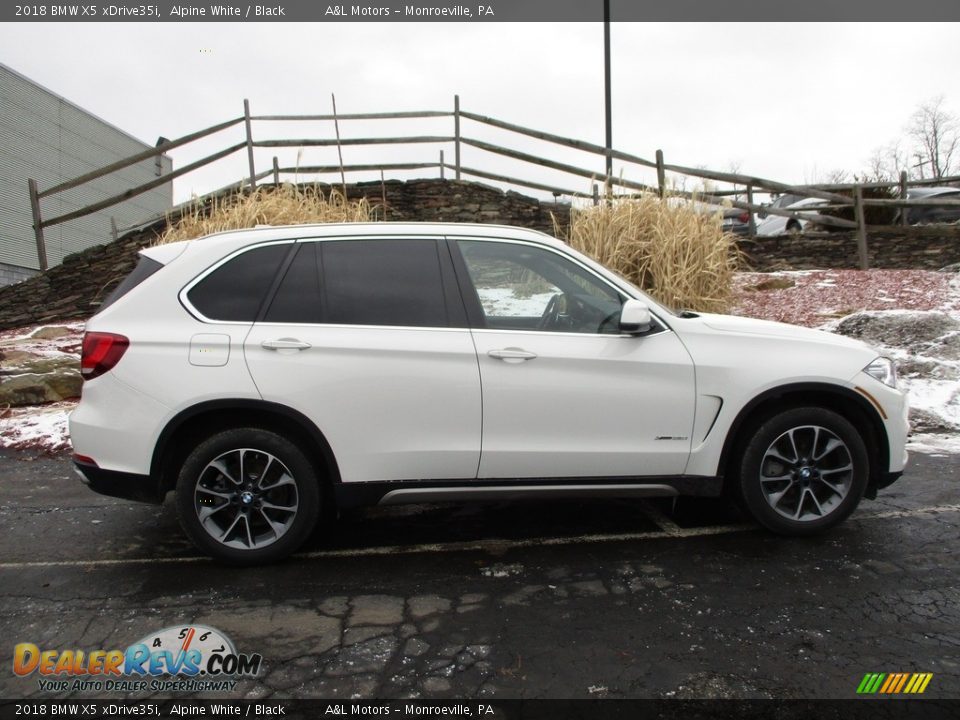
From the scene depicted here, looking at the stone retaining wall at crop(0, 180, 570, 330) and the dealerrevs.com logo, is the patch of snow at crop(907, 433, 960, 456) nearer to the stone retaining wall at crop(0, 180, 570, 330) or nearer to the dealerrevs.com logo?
the dealerrevs.com logo

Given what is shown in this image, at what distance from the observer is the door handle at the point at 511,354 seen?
11.2 ft

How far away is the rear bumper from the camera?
10.8ft

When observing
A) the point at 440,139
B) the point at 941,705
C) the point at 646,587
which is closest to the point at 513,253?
the point at 646,587

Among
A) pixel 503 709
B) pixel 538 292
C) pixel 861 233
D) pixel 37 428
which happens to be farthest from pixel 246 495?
pixel 861 233

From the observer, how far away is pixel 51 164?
72.6 feet

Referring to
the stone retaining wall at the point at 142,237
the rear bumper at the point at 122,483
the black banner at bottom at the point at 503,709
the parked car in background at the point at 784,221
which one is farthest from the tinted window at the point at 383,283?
the parked car in background at the point at 784,221

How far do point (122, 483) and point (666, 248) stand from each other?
20.9 ft

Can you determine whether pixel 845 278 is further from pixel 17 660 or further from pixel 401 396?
pixel 17 660

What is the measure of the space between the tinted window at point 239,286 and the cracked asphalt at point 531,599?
1326mm

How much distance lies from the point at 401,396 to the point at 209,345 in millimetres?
983

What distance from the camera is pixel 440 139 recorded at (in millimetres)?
11406

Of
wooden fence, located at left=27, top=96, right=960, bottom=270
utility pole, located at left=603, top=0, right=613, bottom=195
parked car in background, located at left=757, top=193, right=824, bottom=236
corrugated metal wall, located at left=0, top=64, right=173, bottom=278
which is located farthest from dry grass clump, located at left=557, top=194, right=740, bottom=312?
corrugated metal wall, located at left=0, top=64, right=173, bottom=278

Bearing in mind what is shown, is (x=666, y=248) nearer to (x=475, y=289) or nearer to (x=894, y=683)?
(x=475, y=289)

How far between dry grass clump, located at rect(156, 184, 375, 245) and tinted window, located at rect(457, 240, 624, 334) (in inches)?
195
